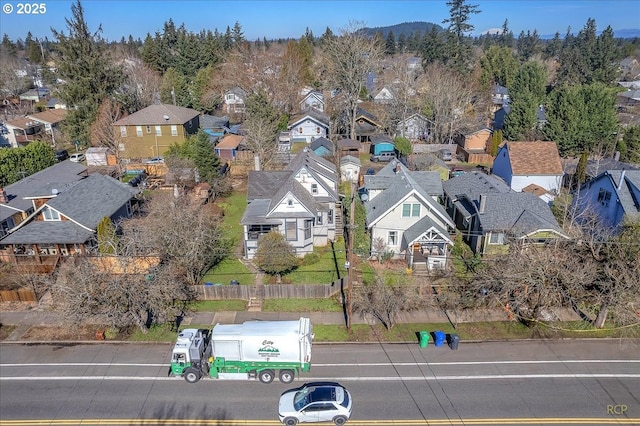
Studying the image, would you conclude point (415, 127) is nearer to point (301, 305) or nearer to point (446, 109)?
point (446, 109)

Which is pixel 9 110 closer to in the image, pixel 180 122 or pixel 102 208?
pixel 180 122

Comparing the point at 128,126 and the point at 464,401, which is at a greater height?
the point at 128,126

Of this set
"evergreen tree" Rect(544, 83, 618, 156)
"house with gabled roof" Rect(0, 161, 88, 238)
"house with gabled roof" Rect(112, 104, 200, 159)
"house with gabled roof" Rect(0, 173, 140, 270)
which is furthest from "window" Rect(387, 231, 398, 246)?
"house with gabled roof" Rect(112, 104, 200, 159)

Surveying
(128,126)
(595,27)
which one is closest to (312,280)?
(128,126)

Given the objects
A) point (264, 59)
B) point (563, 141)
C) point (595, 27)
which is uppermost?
point (595, 27)

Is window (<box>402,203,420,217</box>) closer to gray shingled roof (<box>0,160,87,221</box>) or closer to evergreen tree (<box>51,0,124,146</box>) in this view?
gray shingled roof (<box>0,160,87,221</box>)

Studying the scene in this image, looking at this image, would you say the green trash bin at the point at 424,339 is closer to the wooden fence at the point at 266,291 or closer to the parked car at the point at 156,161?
the wooden fence at the point at 266,291

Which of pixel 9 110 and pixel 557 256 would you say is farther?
pixel 9 110

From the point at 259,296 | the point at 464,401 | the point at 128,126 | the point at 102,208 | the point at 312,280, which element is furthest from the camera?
the point at 128,126
